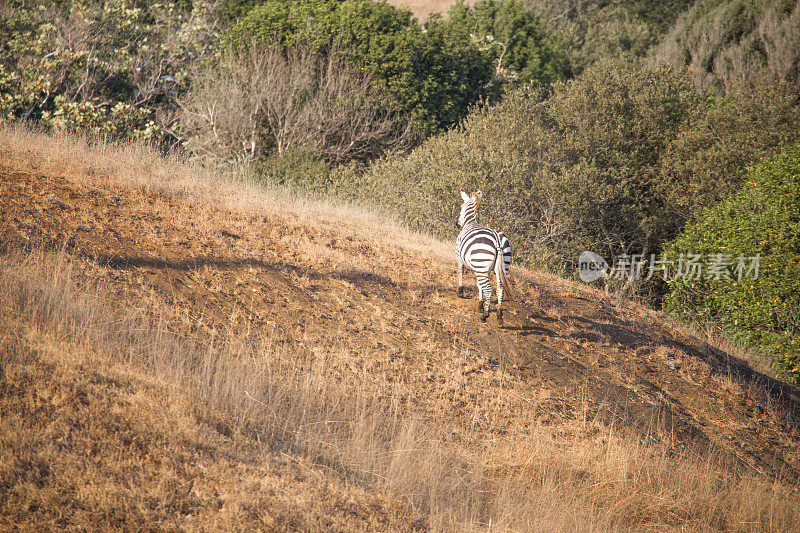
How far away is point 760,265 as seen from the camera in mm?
17062

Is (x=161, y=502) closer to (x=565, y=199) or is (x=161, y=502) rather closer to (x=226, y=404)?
(x=226, y=404)

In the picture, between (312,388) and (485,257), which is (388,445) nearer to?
(312,388)

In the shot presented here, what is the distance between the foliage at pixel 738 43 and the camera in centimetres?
3847

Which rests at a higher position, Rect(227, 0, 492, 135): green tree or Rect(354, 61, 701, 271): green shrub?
Rect(227, 0, 492, 135): green tree

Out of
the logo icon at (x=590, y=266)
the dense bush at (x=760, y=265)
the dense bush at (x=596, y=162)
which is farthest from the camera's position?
the logo icon at (x=590, y=266)

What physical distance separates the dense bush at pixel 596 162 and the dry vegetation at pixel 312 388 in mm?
7289

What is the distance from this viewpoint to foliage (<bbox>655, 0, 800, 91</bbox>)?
3847 cm

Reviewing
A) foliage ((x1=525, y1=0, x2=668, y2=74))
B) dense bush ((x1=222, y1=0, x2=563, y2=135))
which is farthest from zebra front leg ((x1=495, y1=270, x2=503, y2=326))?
foliage ((x1=525, y1=0, x2=668, y2=74))

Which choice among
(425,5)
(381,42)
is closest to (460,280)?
(381,42)

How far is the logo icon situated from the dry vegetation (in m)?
7.35

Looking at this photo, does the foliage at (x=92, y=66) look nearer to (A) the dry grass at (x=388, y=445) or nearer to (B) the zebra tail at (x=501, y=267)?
(A) the dry grass at (x=388, y=445)

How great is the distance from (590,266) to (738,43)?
31.2 m

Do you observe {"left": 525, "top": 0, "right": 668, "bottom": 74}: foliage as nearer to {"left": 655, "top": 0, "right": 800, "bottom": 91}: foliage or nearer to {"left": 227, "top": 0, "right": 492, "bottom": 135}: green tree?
{"left": 655, "top": 0, "right": 800, "bottom": 91}: foliage

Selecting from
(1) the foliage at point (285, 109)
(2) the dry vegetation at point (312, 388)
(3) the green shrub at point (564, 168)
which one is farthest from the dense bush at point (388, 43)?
(2) the dry vegetation at point (312, 388)
